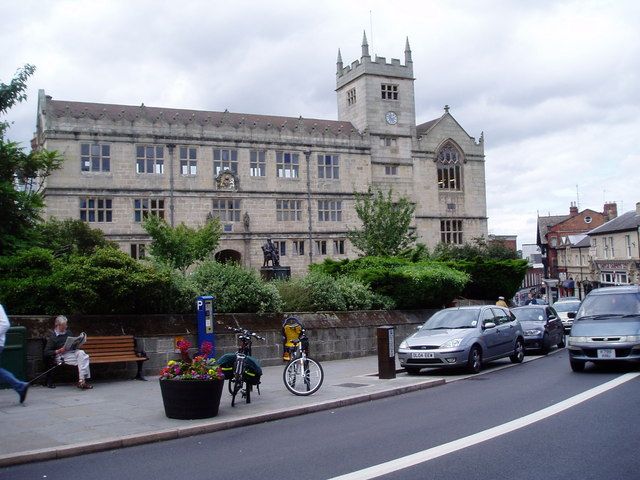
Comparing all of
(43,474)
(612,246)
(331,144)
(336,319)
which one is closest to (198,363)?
(43,474)

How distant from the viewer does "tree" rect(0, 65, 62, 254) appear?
18266mm

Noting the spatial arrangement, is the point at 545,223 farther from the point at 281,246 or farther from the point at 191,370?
the point at 191,370

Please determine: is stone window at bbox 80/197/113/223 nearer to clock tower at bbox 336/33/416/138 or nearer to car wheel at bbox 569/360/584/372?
clock tower at bbox 336/33/416/138

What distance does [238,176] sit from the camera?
164ft

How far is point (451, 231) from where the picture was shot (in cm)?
6006

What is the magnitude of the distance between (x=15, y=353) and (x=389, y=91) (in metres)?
50.6

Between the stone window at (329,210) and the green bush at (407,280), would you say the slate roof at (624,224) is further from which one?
the green bush at (407,280)

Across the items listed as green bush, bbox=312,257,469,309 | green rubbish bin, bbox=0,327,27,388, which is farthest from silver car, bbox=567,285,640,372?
green rubbish bin, bbox=0,327,27,388

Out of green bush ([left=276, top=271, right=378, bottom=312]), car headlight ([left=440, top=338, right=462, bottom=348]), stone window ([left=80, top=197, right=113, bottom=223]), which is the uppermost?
stone window ([left=80, top=197, right=113, bottom=223])

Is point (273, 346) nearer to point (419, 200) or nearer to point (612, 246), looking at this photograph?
point (419, 200)

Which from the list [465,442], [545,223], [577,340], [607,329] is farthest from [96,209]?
[545,223]

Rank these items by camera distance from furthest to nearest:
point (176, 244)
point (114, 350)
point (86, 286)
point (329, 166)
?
point (329, 166), point (176, 244), point (86, 286), point (114, 350)

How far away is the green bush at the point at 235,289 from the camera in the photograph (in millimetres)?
16938

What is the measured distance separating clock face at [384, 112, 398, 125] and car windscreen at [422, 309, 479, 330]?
4283cm
